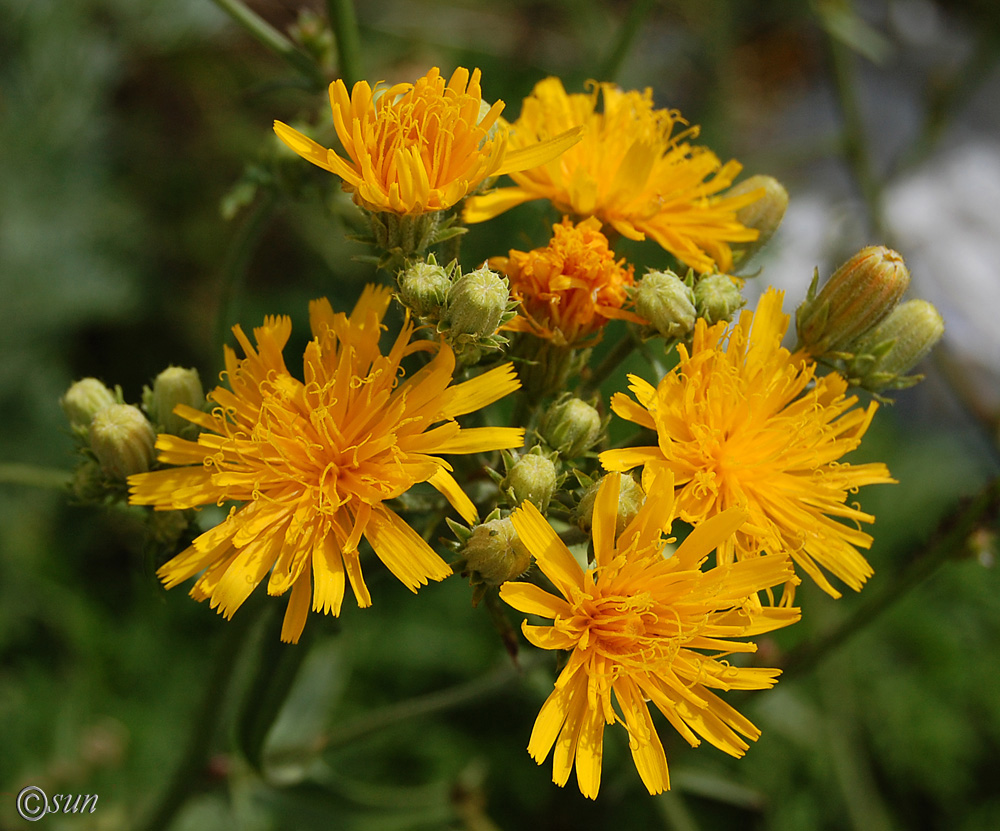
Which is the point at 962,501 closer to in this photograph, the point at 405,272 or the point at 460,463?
the point at 460,463

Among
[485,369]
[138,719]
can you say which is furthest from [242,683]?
[485,369]

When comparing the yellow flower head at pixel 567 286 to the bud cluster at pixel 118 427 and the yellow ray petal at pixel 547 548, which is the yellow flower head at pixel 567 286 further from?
the bud cluster at pixel 118 427

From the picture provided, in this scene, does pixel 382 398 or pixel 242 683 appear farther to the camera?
pixel 242 683

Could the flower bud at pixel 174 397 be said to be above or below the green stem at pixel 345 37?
below

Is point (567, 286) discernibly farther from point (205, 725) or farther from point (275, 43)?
point (205, 725)

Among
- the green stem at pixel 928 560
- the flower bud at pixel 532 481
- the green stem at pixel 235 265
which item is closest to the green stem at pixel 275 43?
the green stem at pixel 235 265

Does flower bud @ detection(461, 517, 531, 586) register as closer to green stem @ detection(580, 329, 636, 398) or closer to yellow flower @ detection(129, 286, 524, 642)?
yellow flower @ detection(129, 286, 524, 642)
